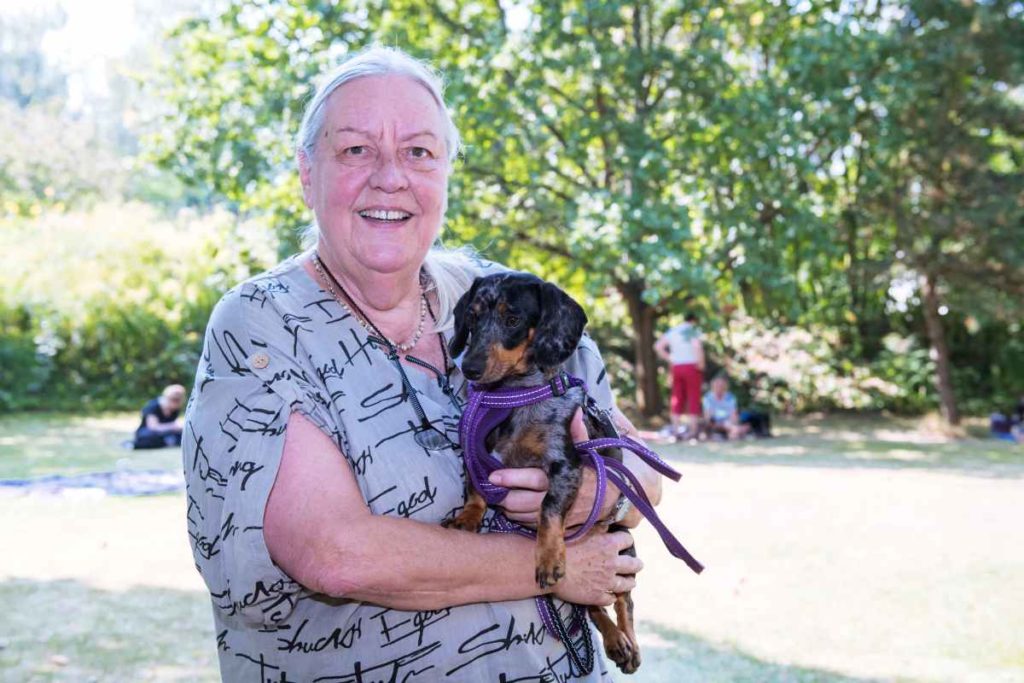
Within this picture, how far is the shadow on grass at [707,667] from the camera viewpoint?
4.75 m

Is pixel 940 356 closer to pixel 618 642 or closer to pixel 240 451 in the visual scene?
pixel 618 642

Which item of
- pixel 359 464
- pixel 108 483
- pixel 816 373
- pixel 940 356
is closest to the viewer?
pixel 359 464

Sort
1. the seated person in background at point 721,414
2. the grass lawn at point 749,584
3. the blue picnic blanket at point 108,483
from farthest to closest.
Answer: the seated person in background at point 721,414 < the blue picnic blanket at point 108,483 < the grass lawn at point 749,584

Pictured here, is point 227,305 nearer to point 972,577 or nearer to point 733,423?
point 972,577

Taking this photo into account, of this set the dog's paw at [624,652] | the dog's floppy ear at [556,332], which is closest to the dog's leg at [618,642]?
the dog's paw at [624,652]

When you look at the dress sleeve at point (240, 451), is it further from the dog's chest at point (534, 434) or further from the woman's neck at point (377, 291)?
the dog's chest at point (534, 434)

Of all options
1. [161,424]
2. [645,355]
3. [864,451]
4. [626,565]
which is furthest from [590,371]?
[645,355]

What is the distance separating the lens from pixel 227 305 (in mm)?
2209

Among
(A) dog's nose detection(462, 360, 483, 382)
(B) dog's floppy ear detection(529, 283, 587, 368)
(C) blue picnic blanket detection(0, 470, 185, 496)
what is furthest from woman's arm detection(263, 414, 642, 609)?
(C) blue picnic blanket detection(0, 470, 185, 496)

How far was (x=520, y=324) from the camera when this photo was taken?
8.38 ft

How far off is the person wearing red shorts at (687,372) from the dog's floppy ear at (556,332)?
39.4 feet

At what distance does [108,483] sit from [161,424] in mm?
3665

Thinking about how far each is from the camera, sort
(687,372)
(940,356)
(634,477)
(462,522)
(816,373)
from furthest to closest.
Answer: (816,373), (940,356), (687,372), (634,477), (462,522)

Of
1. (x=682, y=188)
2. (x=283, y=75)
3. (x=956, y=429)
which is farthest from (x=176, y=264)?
(x=956, y=429)
